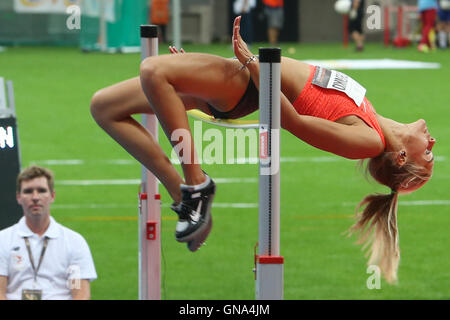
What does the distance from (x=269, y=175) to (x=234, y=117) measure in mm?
705

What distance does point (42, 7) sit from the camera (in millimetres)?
25078

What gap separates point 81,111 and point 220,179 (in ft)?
16.0

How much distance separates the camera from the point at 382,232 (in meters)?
5.21

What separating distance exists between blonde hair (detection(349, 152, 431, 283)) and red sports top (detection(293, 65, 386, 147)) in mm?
397

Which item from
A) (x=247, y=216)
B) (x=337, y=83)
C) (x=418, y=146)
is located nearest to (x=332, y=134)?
(x=337, y=83)

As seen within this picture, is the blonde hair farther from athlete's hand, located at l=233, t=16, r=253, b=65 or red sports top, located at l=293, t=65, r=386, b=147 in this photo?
athlete's hand, located at l=233, t=16, r=253, b=65

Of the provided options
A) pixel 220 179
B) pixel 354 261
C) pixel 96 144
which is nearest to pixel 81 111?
pixel 96 144

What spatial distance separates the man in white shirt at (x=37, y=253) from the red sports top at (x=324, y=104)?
→ 2205 mm

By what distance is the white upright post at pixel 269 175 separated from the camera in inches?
154

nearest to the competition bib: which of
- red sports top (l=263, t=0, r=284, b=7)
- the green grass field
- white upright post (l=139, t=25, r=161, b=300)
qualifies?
the green grass field

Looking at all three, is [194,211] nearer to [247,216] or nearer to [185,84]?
[185,84]

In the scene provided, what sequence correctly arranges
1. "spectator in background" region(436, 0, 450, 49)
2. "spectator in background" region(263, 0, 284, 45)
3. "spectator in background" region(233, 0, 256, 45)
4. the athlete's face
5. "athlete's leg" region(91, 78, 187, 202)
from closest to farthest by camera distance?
"athlete's leg" region(91, 78, 187, 202) < the athlete's face < "spectator in background" region(233, 0, 256, 45) < "spectator in background" region(436, 0, 450, 49) < "spectator in background" region(263, 0, 284, 45)

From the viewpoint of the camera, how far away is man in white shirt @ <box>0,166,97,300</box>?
6148mm
